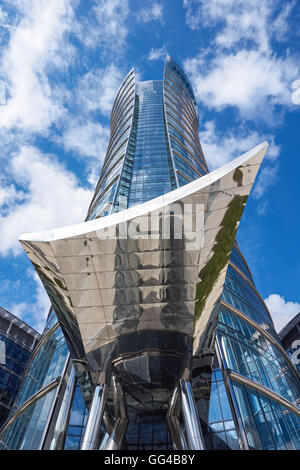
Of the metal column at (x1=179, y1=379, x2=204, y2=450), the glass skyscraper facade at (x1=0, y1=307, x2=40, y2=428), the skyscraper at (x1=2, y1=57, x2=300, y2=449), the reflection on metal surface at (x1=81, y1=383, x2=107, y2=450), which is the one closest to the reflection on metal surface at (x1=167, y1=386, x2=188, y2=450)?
the skyscraper at (x1=2, y1=57, x2=300, y2=449)

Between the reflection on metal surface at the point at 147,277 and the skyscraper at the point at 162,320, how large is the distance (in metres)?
0.04

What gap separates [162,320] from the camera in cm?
1254

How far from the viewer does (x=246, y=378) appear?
51.9 ft

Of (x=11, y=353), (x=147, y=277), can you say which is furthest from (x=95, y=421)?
(x=11, y=353)

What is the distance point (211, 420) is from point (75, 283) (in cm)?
824

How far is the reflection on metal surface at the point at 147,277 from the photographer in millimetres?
11141

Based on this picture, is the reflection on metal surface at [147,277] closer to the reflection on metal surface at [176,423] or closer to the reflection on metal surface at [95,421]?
the reflection on metal surface at [95,421]

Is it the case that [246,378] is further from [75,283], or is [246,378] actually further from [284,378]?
[75,283]

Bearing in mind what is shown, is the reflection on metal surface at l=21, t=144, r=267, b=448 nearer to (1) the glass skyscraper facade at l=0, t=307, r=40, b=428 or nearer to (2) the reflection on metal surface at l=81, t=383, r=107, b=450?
(2) the reflection on metal surface at l=81, t=383, r=107, b=450

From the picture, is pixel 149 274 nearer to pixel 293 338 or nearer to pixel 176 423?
pixel 176 423

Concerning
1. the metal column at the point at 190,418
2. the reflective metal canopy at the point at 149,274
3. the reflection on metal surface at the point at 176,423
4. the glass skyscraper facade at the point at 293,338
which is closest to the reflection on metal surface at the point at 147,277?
the reflective metal canopy at the point at 149,274

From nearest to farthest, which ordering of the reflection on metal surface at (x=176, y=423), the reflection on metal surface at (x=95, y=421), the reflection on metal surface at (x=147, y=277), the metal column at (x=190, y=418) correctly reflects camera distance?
the reflection on metal surface at (x=95, y=421) < the metal column at (x=190, y=418) < the reflection on metal surface at (x=147, y=277) < the reflection on metal surface at (x=176, y=423)

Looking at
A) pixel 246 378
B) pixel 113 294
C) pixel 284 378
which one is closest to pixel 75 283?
pixel 113 294

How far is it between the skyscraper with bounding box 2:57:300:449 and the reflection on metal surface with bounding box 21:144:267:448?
0.04 m
